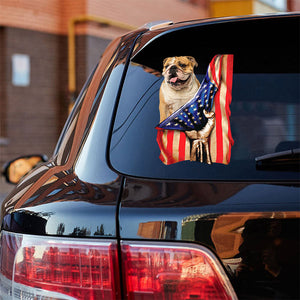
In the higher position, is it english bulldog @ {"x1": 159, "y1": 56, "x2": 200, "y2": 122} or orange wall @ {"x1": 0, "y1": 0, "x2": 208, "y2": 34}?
orange wall @ {"x1": 0, "y1": 0, "x2": 208, "y2": 34}

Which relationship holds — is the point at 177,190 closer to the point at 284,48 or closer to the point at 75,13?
the point at 284,48

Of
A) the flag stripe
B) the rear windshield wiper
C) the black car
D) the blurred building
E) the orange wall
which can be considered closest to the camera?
the black car

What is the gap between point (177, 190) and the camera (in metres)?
1.47

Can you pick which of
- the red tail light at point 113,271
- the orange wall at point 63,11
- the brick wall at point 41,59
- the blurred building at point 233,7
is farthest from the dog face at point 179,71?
the blurred building at point 233,7

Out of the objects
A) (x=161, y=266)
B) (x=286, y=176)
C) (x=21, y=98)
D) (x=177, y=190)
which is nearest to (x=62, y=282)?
(x=161, y=266)

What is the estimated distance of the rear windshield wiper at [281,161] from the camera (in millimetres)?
1493

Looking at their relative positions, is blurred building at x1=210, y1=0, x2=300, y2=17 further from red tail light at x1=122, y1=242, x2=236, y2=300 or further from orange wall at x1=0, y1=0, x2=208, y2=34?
red tail light at x1=122, y1=242, x2=236, y2=300

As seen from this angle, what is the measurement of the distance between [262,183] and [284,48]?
1.43ft

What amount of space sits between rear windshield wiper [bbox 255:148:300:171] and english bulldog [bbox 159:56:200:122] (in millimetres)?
286

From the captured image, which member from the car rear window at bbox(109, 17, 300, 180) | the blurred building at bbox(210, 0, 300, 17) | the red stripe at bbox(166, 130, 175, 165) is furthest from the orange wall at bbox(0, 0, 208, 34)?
the red stripe at bbox(166, 130, 175, 165)

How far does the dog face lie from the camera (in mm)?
1708

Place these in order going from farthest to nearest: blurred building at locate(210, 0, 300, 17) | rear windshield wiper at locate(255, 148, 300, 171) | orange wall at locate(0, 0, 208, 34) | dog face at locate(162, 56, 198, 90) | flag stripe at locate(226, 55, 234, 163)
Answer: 1. blurred building at locate(210, 0, 300, 17)
2. orange wall at locate(0, 0, 208, 34)
3. dog face at locate(162, 56, 198, 90)
4. flag stripe at locate(226, 55, 234, 163)
5. rear windshield wiper at locate(255, 148, 300, 171)

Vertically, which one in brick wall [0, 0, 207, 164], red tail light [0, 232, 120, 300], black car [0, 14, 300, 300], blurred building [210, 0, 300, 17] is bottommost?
red tail light [0, 232, 120, 300]

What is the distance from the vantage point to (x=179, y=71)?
1.72 m
